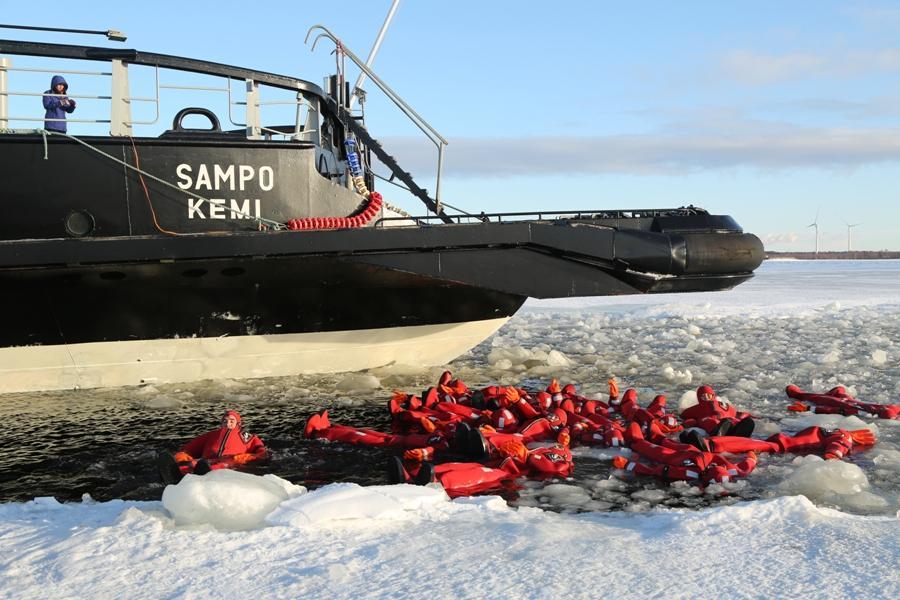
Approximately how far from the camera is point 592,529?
3189 millimetres

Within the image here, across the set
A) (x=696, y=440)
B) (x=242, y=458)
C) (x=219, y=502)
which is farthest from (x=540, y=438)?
(x=219, y=502)

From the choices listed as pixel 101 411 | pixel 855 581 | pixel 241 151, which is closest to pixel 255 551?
pixel 855 581

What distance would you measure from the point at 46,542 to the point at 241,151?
3852mm

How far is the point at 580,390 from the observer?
688 centimetres

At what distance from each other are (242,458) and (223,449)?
0.45ft

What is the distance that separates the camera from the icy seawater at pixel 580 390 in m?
3.95

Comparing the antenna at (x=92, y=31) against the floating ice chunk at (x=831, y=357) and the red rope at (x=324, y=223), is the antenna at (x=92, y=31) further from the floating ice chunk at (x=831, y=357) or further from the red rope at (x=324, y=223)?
the floating ice chunk at (x=831, y=357)

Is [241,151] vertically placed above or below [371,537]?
above

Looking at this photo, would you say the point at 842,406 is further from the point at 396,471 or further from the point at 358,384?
the point at 358,384

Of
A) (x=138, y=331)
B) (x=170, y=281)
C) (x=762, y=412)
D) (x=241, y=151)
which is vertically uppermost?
(x=241, y=151)

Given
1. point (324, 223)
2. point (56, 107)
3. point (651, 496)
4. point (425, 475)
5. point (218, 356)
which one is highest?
point (56, 107)

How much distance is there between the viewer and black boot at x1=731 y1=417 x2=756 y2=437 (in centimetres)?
484

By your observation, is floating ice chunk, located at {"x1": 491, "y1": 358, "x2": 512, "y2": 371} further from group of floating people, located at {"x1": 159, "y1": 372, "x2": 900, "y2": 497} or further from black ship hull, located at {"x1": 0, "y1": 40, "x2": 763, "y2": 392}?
group of floating people, located at {"x1": 159, "y1": 372, "x2": 900, "y2": 497}

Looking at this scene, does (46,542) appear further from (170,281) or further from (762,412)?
(762,412)
